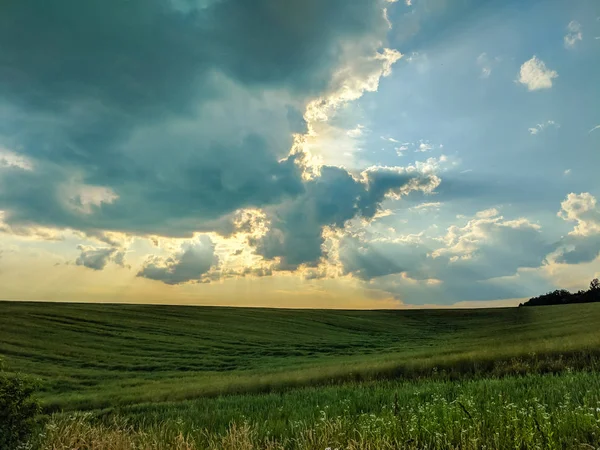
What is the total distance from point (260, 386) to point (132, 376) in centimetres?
1581

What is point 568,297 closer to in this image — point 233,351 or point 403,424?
point 233,351

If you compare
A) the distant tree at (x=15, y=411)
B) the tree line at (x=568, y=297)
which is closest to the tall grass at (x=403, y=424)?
the distant tree at (x=15, y=411)

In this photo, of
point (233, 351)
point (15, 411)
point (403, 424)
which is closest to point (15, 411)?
point (15, 411)

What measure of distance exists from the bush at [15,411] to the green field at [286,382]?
1.03 meters

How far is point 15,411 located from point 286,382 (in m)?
14.2

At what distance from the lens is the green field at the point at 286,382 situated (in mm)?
9047

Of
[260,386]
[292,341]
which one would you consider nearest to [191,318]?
[292,341]

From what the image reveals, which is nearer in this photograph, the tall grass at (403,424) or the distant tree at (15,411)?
the tall grass at (403,424)

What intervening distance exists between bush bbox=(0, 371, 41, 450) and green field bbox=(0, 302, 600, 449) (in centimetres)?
103

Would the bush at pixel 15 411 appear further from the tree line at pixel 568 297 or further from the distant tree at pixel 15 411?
the tree line at pixel 568 297

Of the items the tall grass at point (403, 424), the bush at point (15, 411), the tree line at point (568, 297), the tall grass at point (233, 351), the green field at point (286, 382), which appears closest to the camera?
the tall grass at point (403, 424)

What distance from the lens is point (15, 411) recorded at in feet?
35.9

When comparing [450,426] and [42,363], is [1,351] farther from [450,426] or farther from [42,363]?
[450,426]

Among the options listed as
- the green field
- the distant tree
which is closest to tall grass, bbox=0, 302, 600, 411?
the green field
